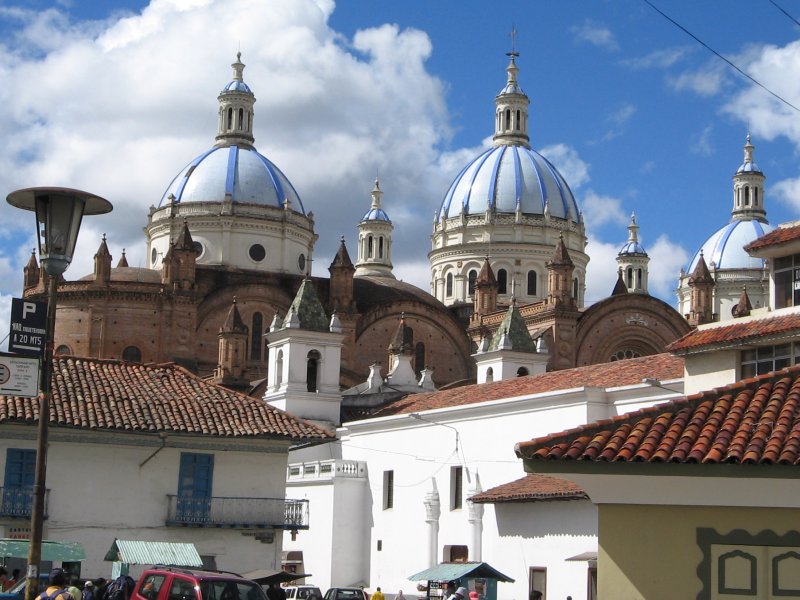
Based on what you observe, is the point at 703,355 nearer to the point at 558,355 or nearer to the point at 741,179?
the point at 558,355

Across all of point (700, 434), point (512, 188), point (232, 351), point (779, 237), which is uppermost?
point (512, 188)

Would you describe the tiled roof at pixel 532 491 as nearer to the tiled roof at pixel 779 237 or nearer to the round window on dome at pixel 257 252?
the tiled roof at pixel 779 237

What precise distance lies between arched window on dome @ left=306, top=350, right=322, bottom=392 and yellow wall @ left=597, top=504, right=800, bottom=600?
3833 centimetres

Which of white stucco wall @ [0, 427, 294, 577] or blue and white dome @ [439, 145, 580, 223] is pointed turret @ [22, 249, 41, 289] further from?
white stucco wall @ [0, 427, 294, 577]

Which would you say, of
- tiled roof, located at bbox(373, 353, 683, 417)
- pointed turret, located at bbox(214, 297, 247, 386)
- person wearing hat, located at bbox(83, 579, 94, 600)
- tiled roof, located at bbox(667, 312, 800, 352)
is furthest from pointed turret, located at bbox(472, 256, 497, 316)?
person wearing hat, located at bbox(83, 579, 94, 600)

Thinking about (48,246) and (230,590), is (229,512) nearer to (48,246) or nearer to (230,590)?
(230,590)

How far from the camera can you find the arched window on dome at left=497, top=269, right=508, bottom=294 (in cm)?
7381

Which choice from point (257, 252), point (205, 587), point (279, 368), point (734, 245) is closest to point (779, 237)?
point (205, 587)

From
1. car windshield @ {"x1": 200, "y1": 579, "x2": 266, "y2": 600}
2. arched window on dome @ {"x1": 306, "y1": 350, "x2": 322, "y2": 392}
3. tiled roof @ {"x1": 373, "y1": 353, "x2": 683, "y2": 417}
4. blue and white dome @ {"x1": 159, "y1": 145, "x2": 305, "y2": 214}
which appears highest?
blue and white dome @ {"x1": 159, "y1": 145, "x2": 305, "y2": 214}

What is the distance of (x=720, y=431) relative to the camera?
1259cm

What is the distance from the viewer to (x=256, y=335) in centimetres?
6153

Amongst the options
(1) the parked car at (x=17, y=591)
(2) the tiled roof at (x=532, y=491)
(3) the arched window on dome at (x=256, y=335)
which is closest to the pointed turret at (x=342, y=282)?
(3) the arched window on dome at (x=256, y=335)

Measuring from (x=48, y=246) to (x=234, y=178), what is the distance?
2174 inches

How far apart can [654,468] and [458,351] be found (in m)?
53.2
